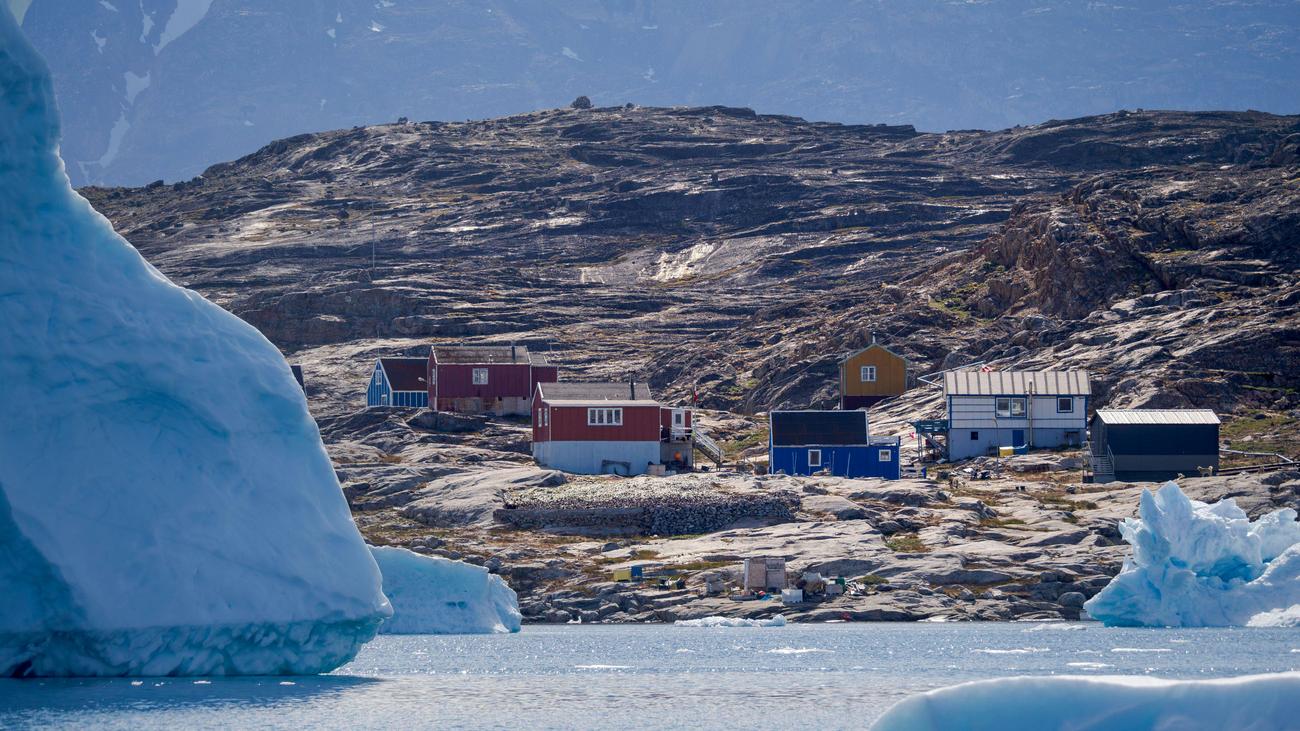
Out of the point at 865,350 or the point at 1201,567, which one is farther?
the point at 865,350

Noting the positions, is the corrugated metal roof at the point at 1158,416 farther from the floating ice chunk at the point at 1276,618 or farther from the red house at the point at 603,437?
the floating ice chunk at the point at 1276,618

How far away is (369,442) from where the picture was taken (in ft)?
298

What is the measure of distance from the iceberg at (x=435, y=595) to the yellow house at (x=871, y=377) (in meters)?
50.2

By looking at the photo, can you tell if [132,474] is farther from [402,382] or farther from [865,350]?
[402,382]

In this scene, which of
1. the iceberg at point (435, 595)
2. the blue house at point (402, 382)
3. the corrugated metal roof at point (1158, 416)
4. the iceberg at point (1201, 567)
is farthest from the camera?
the blue house at point (402, 382)

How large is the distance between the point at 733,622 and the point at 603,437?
93.6 feet

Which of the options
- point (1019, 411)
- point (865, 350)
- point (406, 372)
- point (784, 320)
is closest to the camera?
point (1019, 411)

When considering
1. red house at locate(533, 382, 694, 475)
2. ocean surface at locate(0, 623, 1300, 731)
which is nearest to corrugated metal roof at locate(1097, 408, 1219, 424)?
ocean surface at locate(0, 623, 1300, 731)

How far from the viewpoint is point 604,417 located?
86.7 m

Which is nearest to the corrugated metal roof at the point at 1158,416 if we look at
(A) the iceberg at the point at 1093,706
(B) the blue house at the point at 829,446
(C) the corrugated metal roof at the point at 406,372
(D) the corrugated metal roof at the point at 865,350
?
(B) the blue house at the point at 829,446

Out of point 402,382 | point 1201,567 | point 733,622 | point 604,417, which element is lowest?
point 733,622

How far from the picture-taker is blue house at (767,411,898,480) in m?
83.9

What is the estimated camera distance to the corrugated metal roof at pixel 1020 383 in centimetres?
8619

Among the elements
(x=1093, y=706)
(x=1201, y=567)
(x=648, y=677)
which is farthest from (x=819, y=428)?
(x=1093, y=706)
